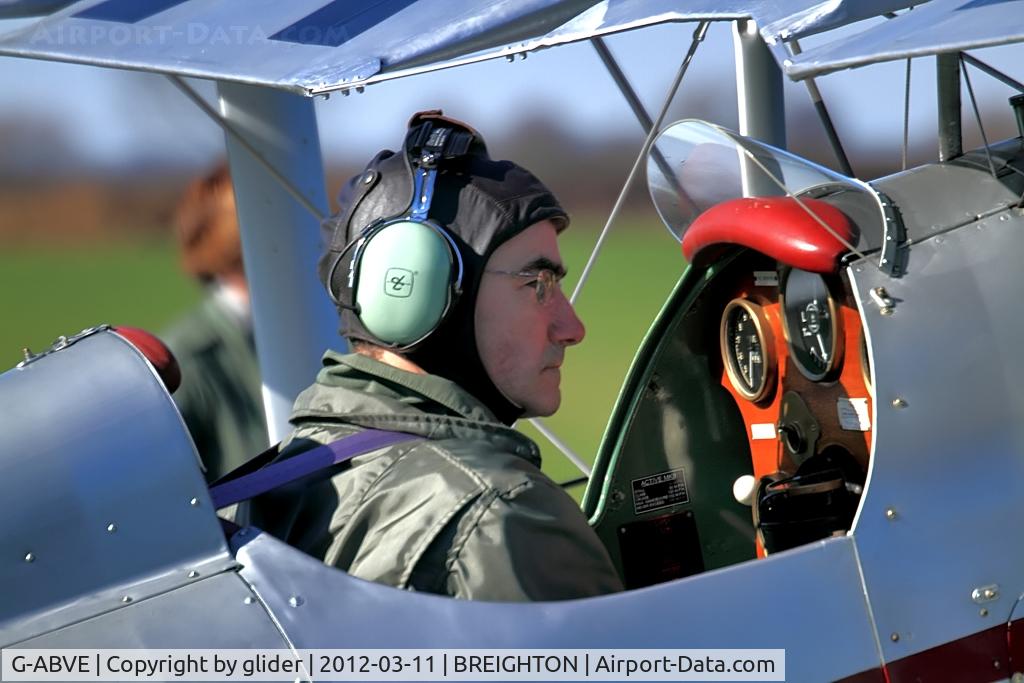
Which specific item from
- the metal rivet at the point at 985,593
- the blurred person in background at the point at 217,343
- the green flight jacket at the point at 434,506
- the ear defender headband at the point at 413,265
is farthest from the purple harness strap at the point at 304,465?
the blurred person in background at the point at 217,343

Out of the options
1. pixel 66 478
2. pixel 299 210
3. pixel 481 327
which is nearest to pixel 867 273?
pixel 481 327

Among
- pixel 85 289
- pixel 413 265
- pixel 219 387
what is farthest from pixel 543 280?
pixel 85 289

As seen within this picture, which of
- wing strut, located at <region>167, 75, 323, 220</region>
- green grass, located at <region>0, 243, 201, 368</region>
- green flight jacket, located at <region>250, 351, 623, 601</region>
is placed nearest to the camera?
green flight jacket, located at <region>250, 351, 623, 601</region>

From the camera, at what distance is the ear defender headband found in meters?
2.09

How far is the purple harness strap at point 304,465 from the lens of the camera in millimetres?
1988

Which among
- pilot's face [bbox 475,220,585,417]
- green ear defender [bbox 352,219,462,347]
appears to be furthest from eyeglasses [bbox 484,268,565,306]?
green ear defender [bbox 352,219,462,347]

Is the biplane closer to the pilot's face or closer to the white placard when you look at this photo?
the white placard

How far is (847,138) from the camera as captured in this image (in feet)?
67.3

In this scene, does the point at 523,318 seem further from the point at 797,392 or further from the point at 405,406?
the point at 797,392

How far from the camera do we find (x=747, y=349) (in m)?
2.93

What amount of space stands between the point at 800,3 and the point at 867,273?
2.78ft

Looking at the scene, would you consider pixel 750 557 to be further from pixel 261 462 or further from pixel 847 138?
pixel 847 138

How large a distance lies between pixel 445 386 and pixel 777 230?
2.36ft

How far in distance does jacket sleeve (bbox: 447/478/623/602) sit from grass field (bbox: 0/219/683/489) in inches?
721
